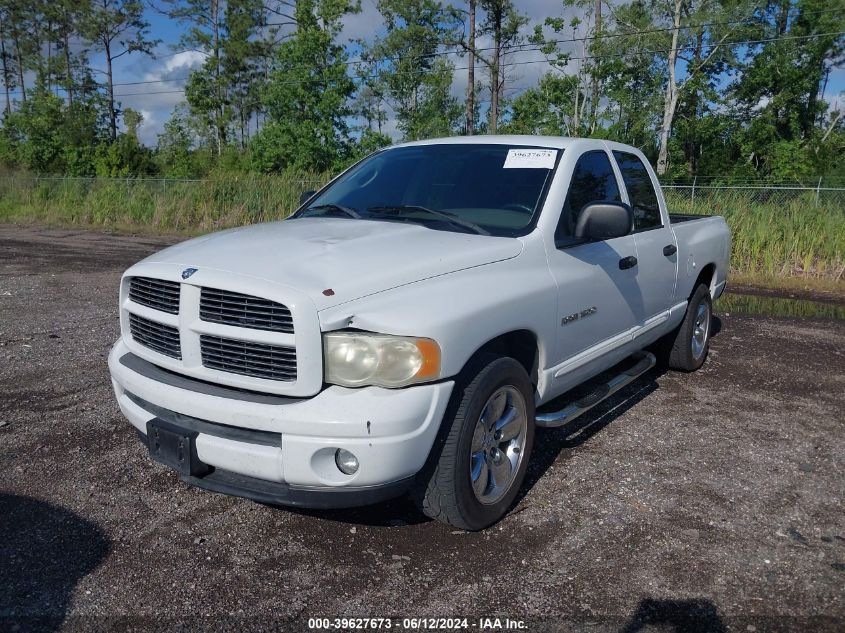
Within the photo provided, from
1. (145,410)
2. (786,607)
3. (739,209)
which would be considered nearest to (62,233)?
(739,209)

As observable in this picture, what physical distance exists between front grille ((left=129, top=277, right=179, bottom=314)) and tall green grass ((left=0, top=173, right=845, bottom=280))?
37.8 ft

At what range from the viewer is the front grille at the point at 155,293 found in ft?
10.4

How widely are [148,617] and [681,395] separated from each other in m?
4.27

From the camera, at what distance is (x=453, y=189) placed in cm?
420

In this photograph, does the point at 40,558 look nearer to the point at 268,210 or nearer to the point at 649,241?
the point at 649,241

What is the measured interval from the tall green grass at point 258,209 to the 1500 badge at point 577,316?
9.65 meters

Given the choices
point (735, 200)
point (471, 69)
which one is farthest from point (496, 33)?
point (735, 200)

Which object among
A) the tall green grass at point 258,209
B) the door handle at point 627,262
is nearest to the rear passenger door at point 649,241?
the door handle at point 627,262

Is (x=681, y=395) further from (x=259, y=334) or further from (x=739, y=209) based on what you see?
(x=739, y=209)

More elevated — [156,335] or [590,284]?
[590,284]

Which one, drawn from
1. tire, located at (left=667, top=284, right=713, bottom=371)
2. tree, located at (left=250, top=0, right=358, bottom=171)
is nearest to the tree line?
tree, located at (left=250, top=0, right=358, bottom=171)

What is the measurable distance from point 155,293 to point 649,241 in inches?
131

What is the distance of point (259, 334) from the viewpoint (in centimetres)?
286

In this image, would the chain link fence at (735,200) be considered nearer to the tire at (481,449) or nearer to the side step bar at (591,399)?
the side step bar at (591,399)
